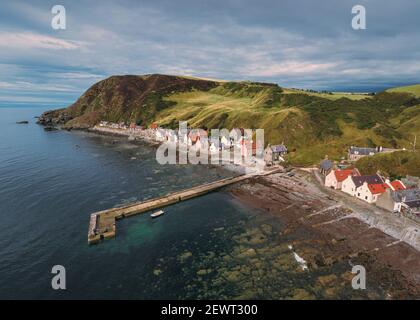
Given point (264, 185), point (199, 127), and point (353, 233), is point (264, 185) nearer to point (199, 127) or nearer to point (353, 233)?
point (353, 233)

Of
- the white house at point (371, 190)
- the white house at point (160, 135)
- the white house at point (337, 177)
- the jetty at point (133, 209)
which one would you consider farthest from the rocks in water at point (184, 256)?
the white house at point (160, 135)

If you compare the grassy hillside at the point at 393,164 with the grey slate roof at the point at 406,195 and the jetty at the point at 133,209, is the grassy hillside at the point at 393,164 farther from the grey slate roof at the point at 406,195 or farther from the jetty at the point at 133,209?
the jetty at the point at 133,209

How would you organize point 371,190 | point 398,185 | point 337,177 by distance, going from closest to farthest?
point 371,190 < point 398,185 < point 337,177

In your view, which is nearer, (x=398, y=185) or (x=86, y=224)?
(x=86, y=224)

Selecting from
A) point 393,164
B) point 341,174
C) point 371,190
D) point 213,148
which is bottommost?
point 371,190

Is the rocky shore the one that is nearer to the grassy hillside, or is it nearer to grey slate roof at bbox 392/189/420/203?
grey slate roof at bbox 392/189/420/203

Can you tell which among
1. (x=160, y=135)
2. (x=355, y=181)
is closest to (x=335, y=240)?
(x=355, y=181)

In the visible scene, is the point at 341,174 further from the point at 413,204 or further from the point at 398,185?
the point at 413,204
